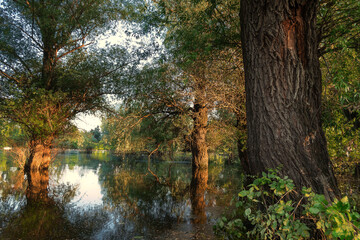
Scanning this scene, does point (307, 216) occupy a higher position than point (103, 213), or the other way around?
point (307, 216)

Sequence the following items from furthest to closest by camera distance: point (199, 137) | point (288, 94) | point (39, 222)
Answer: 1. point (199, 137)
2. point (39, 222)
3. point (288, 94)

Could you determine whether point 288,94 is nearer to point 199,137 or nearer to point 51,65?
point 199,137

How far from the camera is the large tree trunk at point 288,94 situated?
11.6ft

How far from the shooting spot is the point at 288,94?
3686 mm

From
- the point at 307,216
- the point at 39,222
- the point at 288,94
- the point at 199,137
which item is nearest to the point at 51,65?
the point at 199,137

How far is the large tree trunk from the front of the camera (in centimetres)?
353

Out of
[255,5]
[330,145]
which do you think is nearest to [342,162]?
[330,145]

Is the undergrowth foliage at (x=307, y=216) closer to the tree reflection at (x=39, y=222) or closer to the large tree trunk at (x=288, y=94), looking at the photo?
the large tree trunk at (x=288, y=94)

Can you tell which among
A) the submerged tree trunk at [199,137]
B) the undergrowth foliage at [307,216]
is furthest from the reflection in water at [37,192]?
the submerged tree trunk at [199,137]

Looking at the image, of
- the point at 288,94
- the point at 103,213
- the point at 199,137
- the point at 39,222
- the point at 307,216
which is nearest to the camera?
the point at 307,216

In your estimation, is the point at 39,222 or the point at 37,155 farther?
the point at 37,155

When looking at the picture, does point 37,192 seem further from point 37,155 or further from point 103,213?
point 37,155

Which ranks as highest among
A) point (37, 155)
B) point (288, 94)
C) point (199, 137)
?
point (288, 94)

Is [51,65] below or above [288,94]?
above
